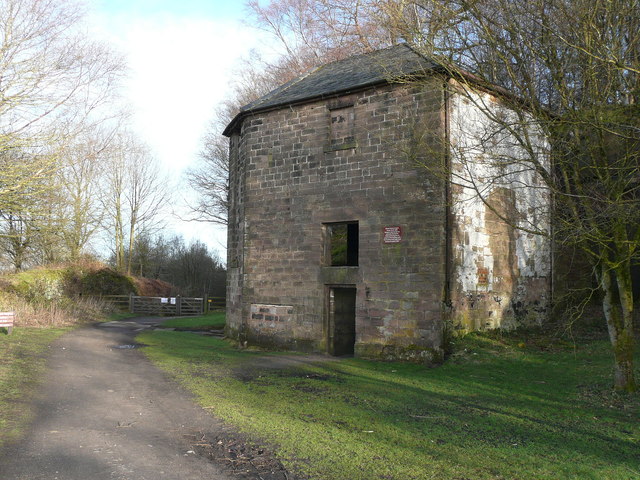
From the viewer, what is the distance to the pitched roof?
11.9 metres

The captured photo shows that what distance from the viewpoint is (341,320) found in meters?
13.0

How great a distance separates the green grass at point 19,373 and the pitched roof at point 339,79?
810 centimetres

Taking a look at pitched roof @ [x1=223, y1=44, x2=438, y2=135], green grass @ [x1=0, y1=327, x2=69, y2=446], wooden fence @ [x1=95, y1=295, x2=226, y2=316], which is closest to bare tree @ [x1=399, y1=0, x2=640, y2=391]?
pitched roof @ [x1=223, y1=44, x2=438, y2=135]

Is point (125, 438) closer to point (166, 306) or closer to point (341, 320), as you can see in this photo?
point (341, 320)

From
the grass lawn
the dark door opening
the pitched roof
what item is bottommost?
the grass lawn

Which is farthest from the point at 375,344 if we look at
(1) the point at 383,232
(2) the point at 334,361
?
(1) the point at 383,232

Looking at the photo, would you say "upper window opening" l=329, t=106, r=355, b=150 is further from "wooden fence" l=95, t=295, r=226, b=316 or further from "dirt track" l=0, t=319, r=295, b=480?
"wooden fence" l=95, t=295, r=226, b=316

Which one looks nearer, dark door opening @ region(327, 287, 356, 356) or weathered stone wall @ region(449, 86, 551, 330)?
weathered stone wall @ region(449, 86, 551, 330)

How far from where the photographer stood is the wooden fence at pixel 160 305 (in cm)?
2756

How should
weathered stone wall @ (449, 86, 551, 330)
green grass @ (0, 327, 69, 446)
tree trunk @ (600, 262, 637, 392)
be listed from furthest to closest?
weathered stone wall @ (449, 86, 551, 330) → tree trunk @ (600, 262, 637, 392) → green grass @ (0, 327, 69, 446)

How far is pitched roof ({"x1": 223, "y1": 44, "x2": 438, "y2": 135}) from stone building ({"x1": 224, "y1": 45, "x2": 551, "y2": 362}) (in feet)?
0.21

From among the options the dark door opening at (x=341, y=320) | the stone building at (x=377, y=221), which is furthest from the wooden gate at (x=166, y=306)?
the dark door opening at (x=341, y=320)

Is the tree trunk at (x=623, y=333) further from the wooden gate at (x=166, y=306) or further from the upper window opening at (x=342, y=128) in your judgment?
the wooden gate at (x=166, y=306)

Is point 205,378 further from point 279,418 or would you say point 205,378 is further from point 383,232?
point 383,232
